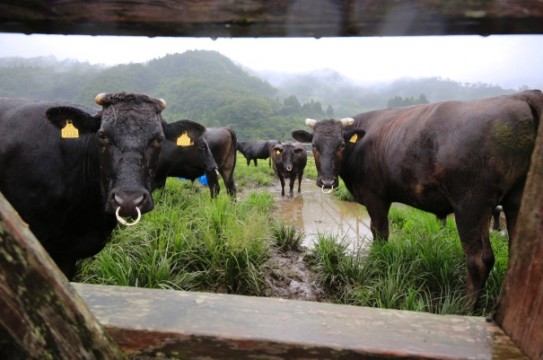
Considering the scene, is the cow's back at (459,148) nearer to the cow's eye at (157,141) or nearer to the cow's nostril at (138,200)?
the cow's eye at (157,141)

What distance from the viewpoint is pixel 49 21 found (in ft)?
3.09

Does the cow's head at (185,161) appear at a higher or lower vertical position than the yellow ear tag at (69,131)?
lower

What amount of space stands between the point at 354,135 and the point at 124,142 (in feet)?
10.9

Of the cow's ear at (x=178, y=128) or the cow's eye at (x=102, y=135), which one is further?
the cow's ear at (x=178, y=128)

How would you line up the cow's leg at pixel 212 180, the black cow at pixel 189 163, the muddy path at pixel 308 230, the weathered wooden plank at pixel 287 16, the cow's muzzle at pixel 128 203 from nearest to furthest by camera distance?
1. the weathered wooden plank at pixel 287 16
2. the cow's muzzle at pixel 128 203
3. the muddy path at pixel 308 230
4. the black cow at pixel 189 163
5. the cow's leg at pixel 212 180

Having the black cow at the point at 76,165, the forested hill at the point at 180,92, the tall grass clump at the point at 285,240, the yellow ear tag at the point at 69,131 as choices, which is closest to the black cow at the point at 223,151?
the tall grass clump at the point at 285,240

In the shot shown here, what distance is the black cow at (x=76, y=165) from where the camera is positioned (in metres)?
2.67

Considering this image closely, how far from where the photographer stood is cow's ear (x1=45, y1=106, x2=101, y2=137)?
2.71 meters

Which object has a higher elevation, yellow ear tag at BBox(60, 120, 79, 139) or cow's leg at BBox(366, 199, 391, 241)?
yellow ear tag at BBox(60, 120, 79, 139)

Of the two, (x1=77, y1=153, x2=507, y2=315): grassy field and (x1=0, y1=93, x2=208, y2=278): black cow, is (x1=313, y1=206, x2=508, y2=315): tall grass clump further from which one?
(x1=0, y1=93, x2=208, y2=278): black cow

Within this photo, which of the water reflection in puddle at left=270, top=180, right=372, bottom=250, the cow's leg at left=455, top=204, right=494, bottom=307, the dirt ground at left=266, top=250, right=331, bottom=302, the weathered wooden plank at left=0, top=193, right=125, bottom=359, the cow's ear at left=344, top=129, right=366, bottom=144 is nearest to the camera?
the weathered wooden plank at left=0, top=193, right=125, bottom=359

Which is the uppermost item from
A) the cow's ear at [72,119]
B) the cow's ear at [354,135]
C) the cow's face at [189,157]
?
the cow's ear at [72,119]

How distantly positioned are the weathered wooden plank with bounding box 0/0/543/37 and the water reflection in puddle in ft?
17.3

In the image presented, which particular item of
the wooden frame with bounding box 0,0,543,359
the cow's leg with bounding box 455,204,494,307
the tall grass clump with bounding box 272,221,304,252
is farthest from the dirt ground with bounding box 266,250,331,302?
the wooden frame with bounding box 0,0,543,359
